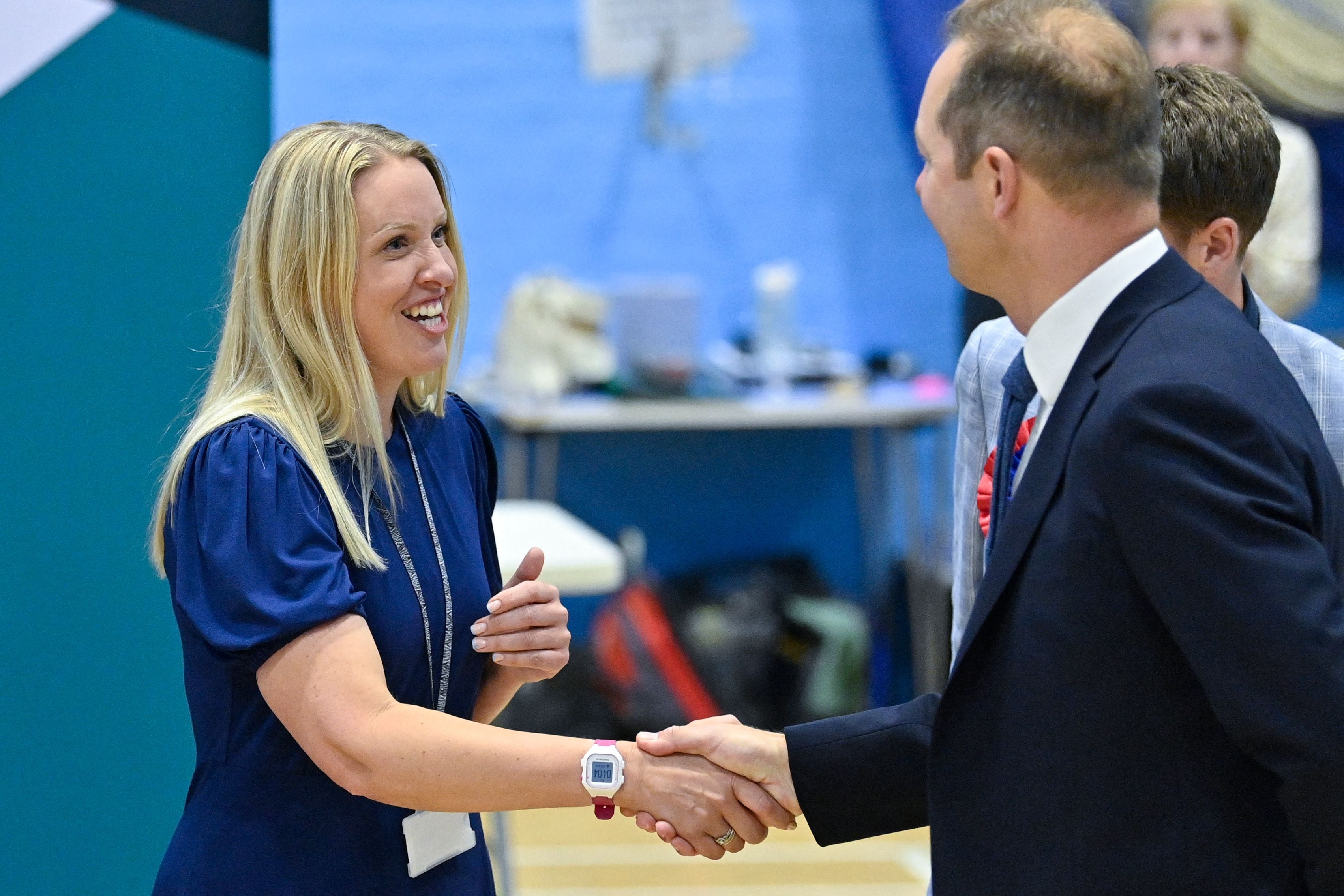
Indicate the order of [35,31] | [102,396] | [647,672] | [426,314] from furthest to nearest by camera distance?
[647,672] → [102,396] → [35,31] → [426,314]

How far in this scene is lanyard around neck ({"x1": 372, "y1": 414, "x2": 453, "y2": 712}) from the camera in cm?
164

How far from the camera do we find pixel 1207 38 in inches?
147

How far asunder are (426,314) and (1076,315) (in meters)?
0.85

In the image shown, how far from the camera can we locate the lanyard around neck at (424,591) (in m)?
1.64

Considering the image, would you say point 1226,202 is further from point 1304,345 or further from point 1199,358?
point 1199,358

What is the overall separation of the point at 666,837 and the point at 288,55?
4.09 meters

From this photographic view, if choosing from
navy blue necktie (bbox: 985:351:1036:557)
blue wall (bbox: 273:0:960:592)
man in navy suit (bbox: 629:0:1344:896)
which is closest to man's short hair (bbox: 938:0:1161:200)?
man in navy suit (bbox: 629:0:1344:896)

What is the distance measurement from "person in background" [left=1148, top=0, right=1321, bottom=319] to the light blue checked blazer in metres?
2.14

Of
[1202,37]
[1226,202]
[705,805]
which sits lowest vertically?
[705,805]

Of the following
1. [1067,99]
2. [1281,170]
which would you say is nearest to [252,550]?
[1067,99]

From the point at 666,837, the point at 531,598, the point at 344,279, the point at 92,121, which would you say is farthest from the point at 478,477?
the point at 92,121

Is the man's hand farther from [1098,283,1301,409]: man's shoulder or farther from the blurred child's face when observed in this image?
the blurred child's face

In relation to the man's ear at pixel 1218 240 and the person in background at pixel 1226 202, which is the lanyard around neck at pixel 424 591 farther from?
the man's ear at pixel 1218 240

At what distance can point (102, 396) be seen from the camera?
216cm
